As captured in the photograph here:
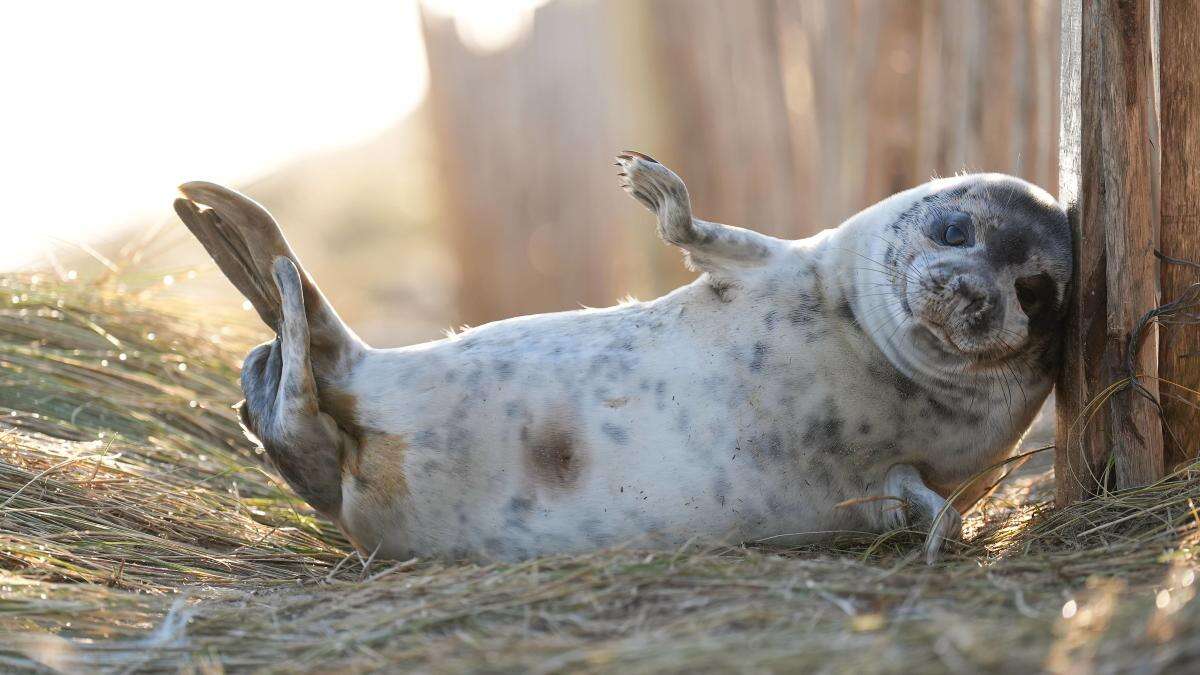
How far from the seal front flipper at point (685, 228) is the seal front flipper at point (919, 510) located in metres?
0.66

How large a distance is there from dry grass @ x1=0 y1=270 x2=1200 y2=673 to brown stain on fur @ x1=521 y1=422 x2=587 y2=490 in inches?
13.6

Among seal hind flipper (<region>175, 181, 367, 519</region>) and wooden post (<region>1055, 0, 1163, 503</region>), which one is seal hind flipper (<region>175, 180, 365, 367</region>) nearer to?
seal hind flipper (<region>175, 181, 367, 519</region>)

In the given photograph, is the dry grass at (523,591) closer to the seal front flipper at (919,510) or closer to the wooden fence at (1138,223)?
the seal front flipper at (919,510)

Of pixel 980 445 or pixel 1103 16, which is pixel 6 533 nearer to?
pixel 980 445

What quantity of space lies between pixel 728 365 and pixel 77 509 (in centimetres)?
166

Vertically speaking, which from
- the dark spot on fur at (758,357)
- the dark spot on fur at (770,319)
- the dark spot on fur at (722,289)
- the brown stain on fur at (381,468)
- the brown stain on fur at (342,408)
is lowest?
the brown stain on fur at (381,468)

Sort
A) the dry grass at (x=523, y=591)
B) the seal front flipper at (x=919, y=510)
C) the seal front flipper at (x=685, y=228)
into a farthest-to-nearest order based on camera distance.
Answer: the seal front flipper at (x=685, y=228), the seal front flipper at (x=919, y=510), the dry grass at (x=523, y=591)

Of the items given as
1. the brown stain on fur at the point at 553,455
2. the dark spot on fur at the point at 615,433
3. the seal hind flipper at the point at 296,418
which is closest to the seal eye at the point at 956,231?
the dark spot on fur at the point at 615,433

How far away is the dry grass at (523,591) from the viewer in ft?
5.59

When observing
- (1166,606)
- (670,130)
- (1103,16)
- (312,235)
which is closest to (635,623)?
(1166,606)

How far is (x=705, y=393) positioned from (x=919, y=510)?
0.57m

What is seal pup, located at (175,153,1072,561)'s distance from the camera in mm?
2848

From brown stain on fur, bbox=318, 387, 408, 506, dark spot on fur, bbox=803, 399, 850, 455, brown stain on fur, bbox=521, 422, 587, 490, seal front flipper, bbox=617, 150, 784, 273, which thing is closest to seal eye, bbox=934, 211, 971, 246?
seal front flipper, bbox=617, 150, 784, 273

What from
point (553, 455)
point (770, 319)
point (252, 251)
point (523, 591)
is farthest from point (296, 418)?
point (770, 319)
